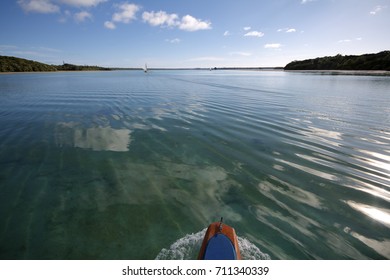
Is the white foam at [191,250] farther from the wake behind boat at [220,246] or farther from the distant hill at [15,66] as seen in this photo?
the distant hill at [15,66]

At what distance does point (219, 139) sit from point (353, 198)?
6.96m

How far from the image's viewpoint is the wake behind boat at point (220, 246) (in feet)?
13.8

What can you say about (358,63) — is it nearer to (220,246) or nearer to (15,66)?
(220,246)

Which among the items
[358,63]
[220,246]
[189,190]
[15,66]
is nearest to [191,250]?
[220,246]

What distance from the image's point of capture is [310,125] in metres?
14.8

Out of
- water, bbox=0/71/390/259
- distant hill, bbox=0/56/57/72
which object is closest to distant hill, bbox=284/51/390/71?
water, bbox=0/71/390/259

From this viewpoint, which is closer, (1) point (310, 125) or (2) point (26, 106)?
(1) point (310, 125)

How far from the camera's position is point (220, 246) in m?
4.38

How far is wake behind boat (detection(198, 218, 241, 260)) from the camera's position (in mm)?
4207

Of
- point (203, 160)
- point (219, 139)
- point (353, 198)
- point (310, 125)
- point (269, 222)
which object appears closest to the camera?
point (269, 222)

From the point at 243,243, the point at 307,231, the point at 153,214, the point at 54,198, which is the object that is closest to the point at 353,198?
the point at 307,231

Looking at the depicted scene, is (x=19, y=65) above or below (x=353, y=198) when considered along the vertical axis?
above
